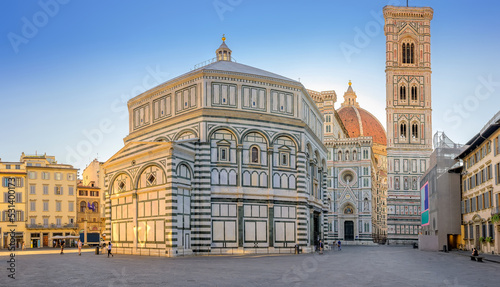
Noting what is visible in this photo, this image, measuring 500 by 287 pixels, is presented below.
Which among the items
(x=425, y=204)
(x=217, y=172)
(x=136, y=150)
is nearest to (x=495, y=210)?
(x=217, y=172)

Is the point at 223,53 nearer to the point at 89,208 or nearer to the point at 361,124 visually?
the point at 89,208

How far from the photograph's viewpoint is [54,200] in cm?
8319

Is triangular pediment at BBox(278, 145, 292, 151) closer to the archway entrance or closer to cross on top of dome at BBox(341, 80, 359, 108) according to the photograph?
the archway entrance

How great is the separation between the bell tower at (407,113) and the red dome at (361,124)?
181ft

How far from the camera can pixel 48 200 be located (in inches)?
3246

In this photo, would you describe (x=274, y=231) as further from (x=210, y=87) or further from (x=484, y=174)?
(x=484, y=174)

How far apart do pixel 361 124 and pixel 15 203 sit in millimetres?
108420

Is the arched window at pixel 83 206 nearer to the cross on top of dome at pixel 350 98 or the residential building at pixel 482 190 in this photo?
the residential building at pixel 482 190

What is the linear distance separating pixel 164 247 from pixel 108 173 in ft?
38.0

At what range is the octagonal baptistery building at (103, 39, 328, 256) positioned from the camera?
4397 cm

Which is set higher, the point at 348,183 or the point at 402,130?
the point at 402,130

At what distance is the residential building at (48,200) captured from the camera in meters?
80.9

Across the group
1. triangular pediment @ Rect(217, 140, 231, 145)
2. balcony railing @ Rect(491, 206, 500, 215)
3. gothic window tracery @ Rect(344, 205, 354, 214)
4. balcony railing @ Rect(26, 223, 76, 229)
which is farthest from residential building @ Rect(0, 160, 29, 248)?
balcony railing @ Rect(491, 206, 500, 215)

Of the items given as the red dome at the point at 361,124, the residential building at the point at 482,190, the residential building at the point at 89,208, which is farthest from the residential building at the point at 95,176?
the red dome at the point at 361,124
